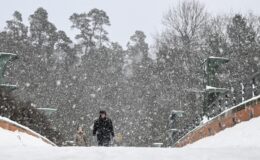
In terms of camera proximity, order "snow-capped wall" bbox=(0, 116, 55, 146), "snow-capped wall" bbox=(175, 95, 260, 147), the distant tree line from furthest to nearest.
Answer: the distant tree line → "snow-capped wall" bbox=(0, 116, 55, 146) → "snow-capped wall" bbox=(175, 95, 260, 147)

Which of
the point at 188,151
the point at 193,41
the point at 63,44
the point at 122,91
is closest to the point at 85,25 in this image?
the point at 63,44

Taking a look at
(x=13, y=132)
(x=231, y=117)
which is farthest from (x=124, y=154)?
(x=13, y=132)

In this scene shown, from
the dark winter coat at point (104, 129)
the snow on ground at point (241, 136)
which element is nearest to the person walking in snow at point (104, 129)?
the dark winter coat at point (104, 129)

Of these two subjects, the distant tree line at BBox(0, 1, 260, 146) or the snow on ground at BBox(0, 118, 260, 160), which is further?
the distant tree line at BBox(0, 1, 260, 146)

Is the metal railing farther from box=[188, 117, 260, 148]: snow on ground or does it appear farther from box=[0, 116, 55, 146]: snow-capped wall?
box=[0, 116, 55, 146]: snow-capped wall

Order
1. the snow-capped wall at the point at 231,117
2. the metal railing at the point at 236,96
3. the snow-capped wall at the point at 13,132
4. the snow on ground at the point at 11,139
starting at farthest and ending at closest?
the metal railing at the point at 236,96 < the snow-capped wall at the point at 13,132 < the snow-capped wall at the point at 231,117 < the snow on ground at the point at 11,139

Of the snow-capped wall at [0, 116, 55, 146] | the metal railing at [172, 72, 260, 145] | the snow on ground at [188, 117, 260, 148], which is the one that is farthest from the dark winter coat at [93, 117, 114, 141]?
the metal railing at [172, 72, 260, 145]

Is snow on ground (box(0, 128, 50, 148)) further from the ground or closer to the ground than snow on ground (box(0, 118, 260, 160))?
further from the ground

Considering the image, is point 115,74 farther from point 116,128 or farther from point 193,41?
point 193,41

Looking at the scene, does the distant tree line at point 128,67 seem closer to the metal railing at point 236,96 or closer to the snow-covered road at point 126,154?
the metal railing at point 236,96

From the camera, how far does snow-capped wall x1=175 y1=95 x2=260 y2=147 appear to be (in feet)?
44.5

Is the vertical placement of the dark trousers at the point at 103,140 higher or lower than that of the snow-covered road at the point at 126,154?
higher

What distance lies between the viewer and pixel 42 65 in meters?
56.3

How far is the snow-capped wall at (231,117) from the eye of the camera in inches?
534
